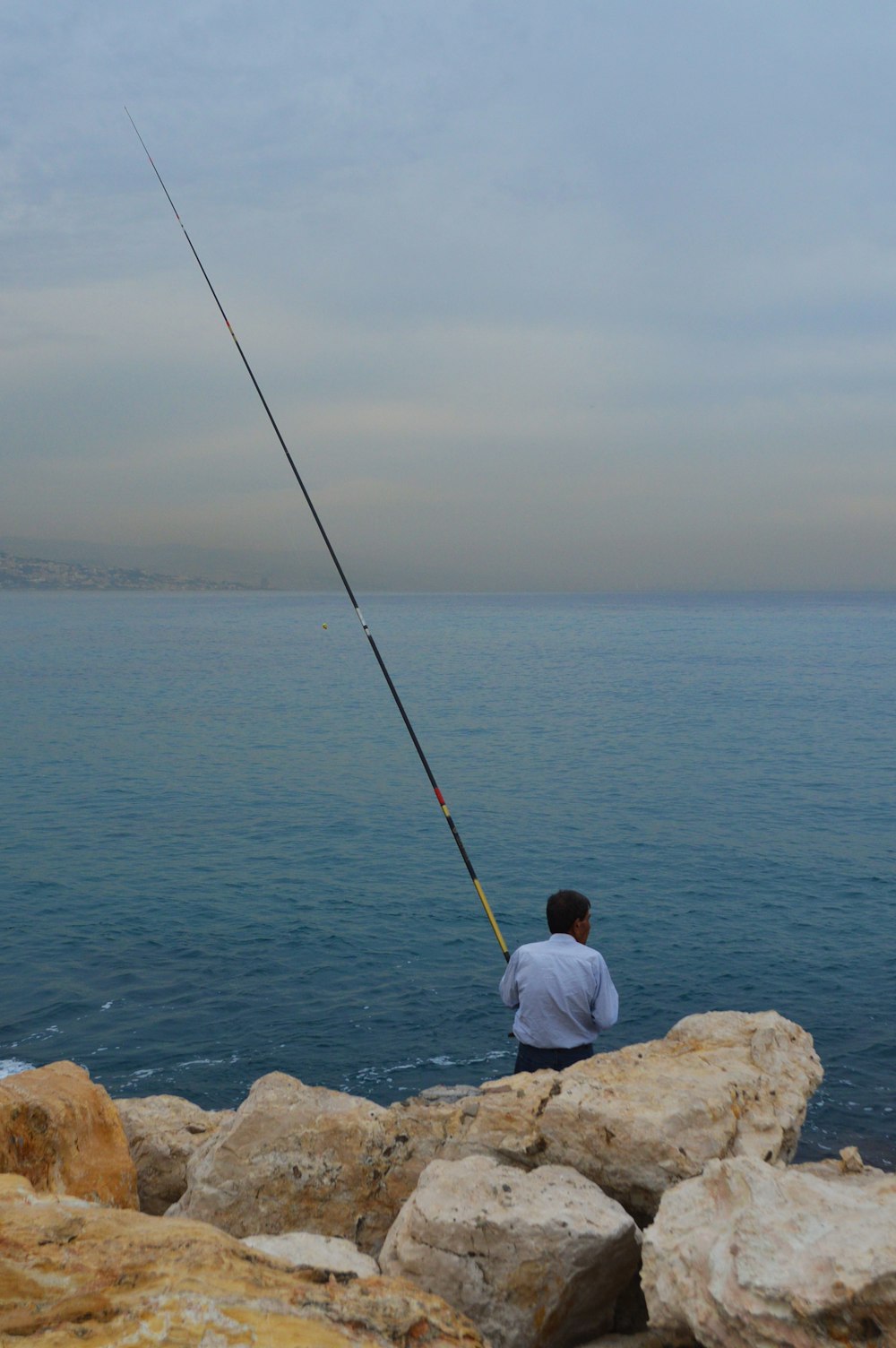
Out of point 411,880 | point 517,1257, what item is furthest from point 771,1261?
point 411,880

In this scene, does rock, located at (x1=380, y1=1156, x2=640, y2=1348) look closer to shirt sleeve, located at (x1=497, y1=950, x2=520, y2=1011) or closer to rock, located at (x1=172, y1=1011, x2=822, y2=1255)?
rock, located at (x1=172, y1=1011, x2=822, y2=1255)

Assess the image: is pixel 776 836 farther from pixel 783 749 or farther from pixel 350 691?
pixel 350 691

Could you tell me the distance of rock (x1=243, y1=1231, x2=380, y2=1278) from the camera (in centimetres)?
364

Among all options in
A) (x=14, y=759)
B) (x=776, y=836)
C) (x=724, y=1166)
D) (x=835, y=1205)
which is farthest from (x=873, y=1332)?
(x=14, y=759)

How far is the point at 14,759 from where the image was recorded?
3002cm

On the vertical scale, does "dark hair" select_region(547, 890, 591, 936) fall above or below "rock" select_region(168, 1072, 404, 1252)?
above

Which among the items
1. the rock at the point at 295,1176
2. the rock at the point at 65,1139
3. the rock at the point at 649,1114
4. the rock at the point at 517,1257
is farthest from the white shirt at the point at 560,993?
the rock at the point at 65,1139

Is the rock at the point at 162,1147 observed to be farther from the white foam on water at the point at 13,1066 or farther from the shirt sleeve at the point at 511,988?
the white foam on water at the point at 13,1066

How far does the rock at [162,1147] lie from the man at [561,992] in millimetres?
1955

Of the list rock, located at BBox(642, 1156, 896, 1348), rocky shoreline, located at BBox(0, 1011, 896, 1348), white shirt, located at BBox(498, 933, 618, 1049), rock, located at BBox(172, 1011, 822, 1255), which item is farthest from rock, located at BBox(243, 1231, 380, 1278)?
white shirt, located at BBox(498, 933, 618, 1049)

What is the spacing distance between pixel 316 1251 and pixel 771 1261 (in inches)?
66.2

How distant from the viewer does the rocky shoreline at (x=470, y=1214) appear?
2.88 meters

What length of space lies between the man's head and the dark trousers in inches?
25.9

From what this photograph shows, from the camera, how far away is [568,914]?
6.04m
